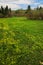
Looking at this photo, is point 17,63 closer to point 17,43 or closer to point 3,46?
point 3,46

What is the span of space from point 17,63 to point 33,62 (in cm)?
93

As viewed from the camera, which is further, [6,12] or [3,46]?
[6,12]

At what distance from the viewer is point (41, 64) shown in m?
12.8

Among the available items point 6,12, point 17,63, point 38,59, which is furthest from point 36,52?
point 6,12

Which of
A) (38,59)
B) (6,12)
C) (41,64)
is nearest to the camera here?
(41,64)

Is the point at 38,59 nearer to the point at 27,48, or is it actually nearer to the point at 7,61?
the point at 7,61

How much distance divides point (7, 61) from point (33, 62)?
4.94 feet

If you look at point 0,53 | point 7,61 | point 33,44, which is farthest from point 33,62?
point 33,44

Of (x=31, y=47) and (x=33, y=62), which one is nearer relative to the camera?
(x=33, y=62)

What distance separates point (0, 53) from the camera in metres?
15.2

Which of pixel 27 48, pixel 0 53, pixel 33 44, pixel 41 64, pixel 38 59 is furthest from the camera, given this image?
pixel 33 44

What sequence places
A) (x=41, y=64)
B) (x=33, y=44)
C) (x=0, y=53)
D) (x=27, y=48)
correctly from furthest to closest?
(x=33, y=44) → (x=27, y=48) → (x=0, y=53) → (x=41, y=64)

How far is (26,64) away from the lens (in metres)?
12.9

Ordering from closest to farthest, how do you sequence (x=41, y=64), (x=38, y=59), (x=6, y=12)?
(x=41, y=64)
(x=38, y=59)
(x=6, y=12)
